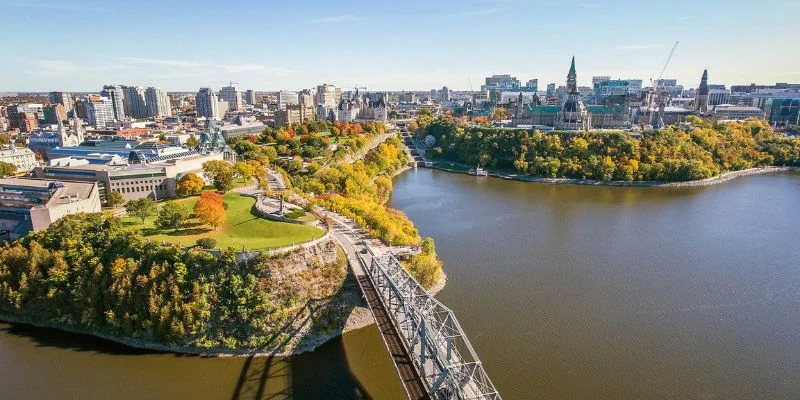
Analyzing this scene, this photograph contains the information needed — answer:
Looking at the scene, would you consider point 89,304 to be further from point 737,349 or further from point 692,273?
point 692,273

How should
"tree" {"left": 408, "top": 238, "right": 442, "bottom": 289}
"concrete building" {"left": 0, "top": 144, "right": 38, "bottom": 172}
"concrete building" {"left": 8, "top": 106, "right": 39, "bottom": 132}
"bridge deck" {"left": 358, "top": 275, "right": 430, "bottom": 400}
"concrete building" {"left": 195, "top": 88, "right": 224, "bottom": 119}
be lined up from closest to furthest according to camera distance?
"bridge deck" {"left": 358, "top": 275, "right": 430, "bottom": 400}
"tree" {"left": 408, "top": 238, "right": 442, "bottom": 289}
"concrete building" {"left": 0, "top": 144, "right": 38, "bottom": 172}
"concrete building" {"left": 8, "top": 106, "right": 39, "bottom": 132}
"concrete building" {"left": 195, "top": 88, "right": 224, "bottom": 119}

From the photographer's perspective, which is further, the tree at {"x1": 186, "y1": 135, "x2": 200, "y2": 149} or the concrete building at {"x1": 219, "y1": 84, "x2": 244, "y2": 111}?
the concrete building at {"x1": 219, "y1": 84, "x2": 244, "y2": 111}

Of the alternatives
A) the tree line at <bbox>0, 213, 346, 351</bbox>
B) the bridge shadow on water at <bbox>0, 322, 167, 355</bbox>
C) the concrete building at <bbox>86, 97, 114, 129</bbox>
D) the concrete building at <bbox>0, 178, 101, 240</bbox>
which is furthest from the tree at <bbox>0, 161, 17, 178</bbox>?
the concrete building at <bbox>86, 97, 114, 129</bbox>

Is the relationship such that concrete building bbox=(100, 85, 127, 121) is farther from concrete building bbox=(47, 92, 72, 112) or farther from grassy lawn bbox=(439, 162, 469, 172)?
grassy lawn bbox=(439, 162, 469, 172)

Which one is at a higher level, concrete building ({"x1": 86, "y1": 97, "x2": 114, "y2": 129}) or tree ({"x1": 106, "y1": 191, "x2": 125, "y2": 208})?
concrete building ({"x1": 86, "y1": 97, "x2": 114, "y2": 129})

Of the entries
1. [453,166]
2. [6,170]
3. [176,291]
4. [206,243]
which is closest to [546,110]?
[453,166]

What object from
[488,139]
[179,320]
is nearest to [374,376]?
[179,320]

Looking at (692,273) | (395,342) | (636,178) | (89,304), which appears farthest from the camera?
(636,178)
